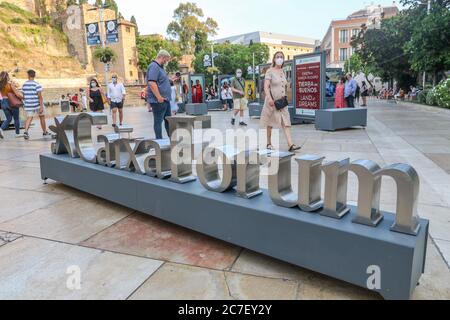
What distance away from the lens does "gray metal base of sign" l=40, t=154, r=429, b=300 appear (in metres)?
1.92

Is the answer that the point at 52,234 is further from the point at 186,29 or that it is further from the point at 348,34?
the point at 348,34

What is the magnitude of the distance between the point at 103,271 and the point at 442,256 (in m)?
2.33

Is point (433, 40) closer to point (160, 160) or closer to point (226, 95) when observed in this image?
point (226, 95)

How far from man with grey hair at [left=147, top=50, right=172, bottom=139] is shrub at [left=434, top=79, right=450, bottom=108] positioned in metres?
13.8

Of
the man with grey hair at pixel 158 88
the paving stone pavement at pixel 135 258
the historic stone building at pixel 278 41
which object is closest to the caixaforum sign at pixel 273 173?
the paving stone pavement at pixel 135 258

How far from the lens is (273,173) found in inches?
98.7

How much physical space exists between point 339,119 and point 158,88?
5469 mm

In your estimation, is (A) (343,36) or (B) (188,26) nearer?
(B) (188,26)

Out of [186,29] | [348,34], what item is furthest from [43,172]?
[348,34]

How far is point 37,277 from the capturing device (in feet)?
7.93

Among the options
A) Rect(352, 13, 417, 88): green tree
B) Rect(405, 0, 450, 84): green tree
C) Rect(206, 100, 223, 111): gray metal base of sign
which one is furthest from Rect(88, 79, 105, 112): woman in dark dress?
Rect(352, 13, 417, 88): green tree

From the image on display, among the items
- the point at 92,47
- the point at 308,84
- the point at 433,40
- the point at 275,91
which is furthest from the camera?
the point at 92,47

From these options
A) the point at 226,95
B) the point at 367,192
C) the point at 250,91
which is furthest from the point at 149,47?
the point at 367,192
